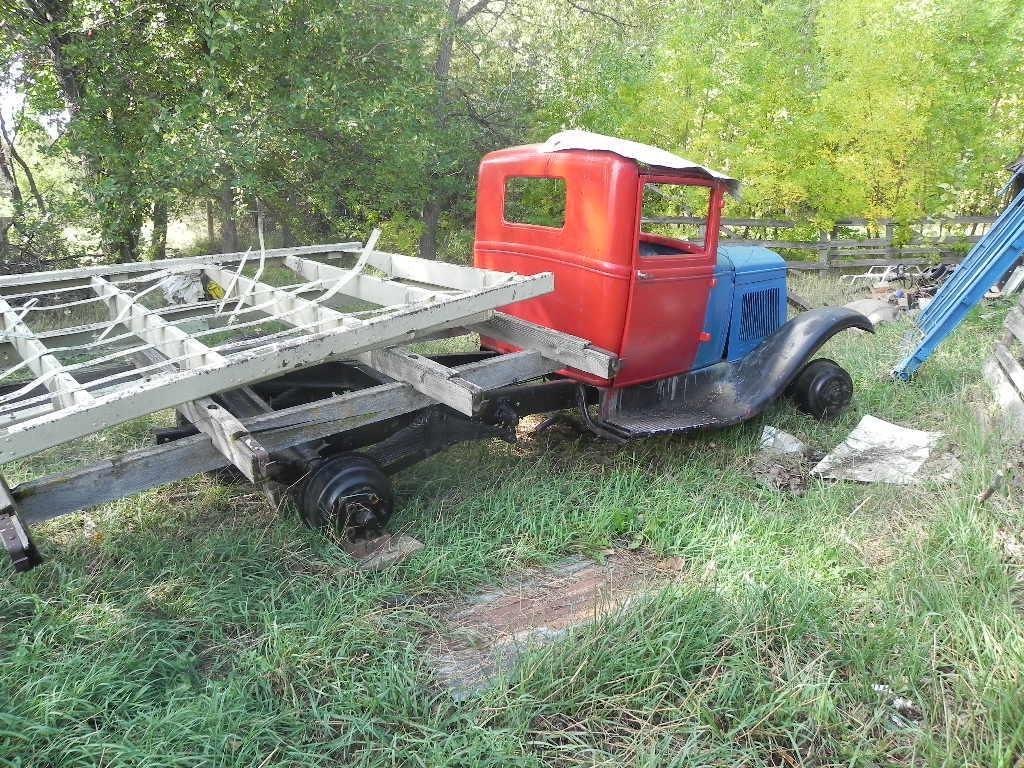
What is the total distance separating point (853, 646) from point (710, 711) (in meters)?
0.70

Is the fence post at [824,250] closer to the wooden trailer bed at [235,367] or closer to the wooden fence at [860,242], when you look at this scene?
the wooden fence at [860,242]

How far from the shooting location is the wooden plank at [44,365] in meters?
2.76

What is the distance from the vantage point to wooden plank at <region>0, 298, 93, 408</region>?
276cm

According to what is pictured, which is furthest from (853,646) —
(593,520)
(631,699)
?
(593,520)

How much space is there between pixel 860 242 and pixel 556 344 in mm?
12583

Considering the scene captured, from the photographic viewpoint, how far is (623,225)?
162 inches

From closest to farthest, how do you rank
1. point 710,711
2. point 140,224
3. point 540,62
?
1. point 710,711
2. point 140,224
3. point 540,62

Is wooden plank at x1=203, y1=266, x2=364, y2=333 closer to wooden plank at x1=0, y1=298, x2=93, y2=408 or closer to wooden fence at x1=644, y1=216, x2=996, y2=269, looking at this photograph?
wooden plank at x1=0, y1=298, x2=93, y2=408

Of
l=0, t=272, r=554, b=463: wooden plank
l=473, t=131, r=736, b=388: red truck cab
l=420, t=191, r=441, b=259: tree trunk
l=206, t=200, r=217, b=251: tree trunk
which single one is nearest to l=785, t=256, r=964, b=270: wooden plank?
l=420, t=191, r=441, b=259: tree trunk

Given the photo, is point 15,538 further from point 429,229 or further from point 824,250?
point 824,250

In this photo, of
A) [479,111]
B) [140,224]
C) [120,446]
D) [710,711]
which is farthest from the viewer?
[479,111]

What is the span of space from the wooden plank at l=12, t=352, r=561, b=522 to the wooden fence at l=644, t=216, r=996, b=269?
10789mm

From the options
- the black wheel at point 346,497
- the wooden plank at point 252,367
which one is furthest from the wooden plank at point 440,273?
the black wheel at point 346,497

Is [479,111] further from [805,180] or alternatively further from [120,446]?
[120,446]
